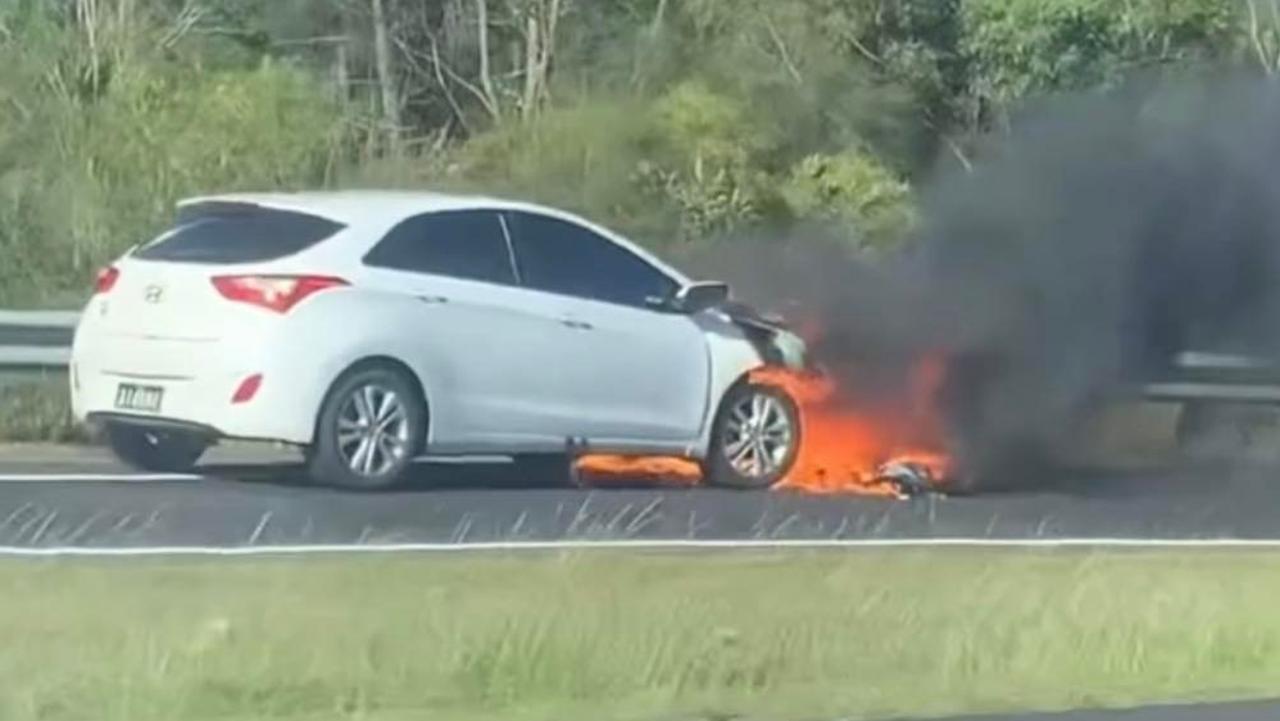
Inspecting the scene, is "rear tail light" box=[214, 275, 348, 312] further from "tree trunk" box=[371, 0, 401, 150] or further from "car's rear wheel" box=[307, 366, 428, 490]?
"tree trunk" box=[371, 0, 401, 150]

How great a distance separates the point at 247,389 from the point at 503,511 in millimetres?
1578

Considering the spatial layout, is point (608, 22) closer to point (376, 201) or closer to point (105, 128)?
point (105, 128)

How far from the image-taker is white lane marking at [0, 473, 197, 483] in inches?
695

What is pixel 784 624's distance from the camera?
13.7m

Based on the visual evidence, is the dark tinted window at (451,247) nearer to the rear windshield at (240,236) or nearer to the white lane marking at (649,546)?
the rear windshield at (240,236)

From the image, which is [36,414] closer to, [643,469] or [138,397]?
[138,397]

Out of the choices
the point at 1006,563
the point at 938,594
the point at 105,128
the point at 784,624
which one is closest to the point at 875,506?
the point at 1006,563

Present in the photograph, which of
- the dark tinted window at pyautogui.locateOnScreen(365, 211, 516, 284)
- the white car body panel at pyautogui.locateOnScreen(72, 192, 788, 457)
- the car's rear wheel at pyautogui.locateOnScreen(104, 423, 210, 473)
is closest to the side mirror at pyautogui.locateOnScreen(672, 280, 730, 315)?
the white car body panel at pyautogui.locateOnScreen(72, 192, 788, 457)

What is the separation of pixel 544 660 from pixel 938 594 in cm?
324

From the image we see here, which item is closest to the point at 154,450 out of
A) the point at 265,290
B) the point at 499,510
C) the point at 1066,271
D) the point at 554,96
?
the point at 265,290

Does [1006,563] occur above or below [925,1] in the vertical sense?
below

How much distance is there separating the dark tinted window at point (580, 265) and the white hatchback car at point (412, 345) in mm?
13

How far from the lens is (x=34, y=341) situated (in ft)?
64.5

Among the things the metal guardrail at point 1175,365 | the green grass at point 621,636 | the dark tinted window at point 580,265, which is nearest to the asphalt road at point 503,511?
the metal guardrail at point 1175,365
